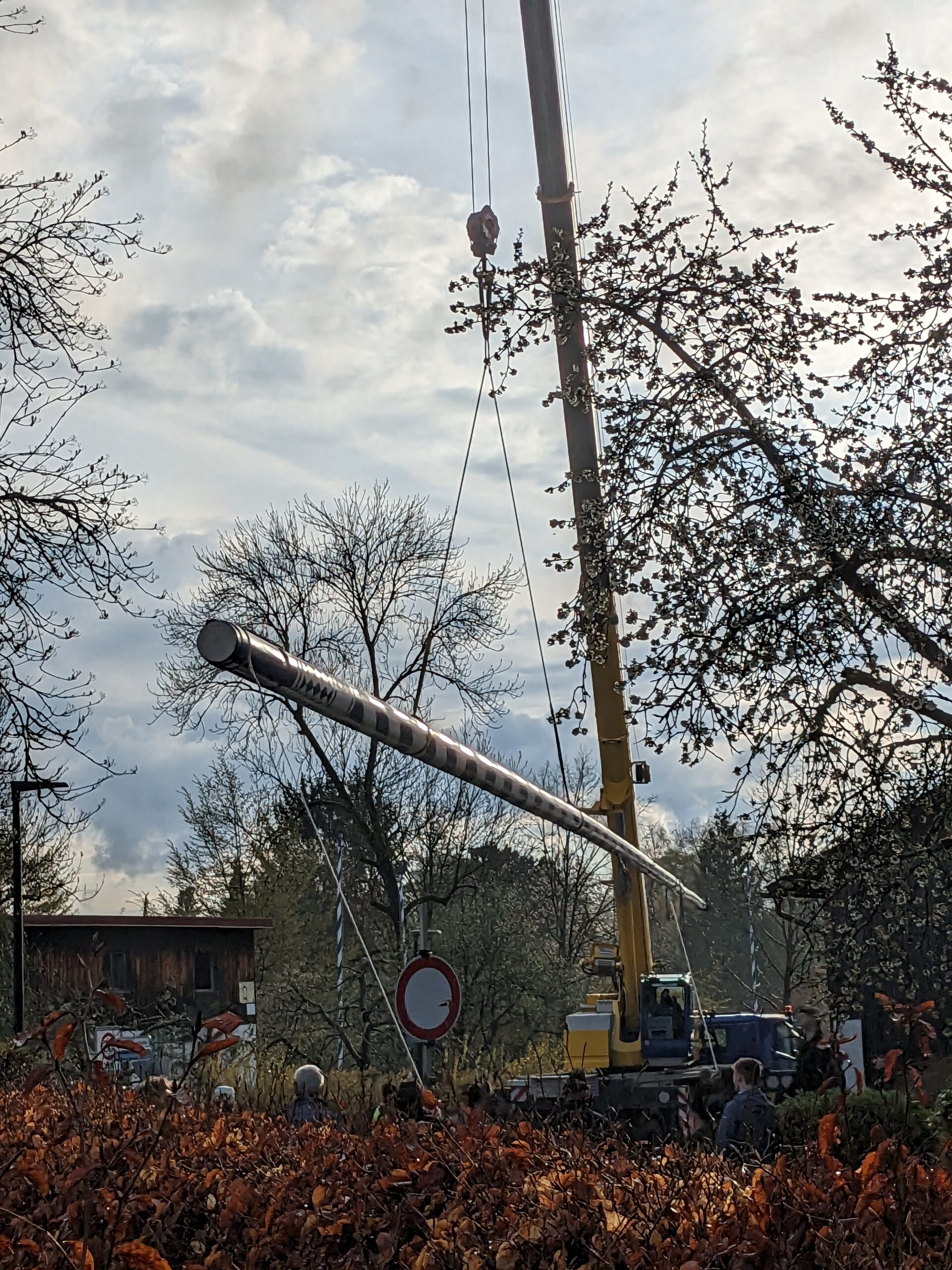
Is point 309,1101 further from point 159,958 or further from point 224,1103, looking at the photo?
point 159,958

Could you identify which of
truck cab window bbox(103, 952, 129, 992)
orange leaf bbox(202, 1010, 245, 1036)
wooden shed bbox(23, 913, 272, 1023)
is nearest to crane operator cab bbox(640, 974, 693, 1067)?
orange leaf bbox(202, 1010, 245, 1036)

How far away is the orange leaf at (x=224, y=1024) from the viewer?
14.1 ft

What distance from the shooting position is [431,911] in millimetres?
Result: 37000

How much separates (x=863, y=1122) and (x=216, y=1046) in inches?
148

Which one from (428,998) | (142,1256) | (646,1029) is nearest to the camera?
(142,1256)

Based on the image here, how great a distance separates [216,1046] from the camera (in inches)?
165

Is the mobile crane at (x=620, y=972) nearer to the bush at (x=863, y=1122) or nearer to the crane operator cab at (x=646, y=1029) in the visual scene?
the crane operator cab at (x=646, y=1029)

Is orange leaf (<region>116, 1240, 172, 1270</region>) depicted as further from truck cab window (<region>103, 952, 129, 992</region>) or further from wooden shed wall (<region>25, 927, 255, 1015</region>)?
truck cab window (<region>103, 952, 129, 992</region>)

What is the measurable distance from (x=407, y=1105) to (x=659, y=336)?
5.79m

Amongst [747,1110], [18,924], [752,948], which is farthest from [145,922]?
[747,1110]

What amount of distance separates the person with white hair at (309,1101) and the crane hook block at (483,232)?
8.43 m

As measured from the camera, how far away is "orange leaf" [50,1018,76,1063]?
4.57 m

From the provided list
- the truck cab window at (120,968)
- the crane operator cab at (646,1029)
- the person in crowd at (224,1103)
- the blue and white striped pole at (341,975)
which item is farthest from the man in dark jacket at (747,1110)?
the truck cab window at (120,968)

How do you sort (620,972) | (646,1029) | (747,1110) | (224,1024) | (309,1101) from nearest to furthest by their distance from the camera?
(224,1024), (309,1101), (747,1110), (646,1029), (620,972)
